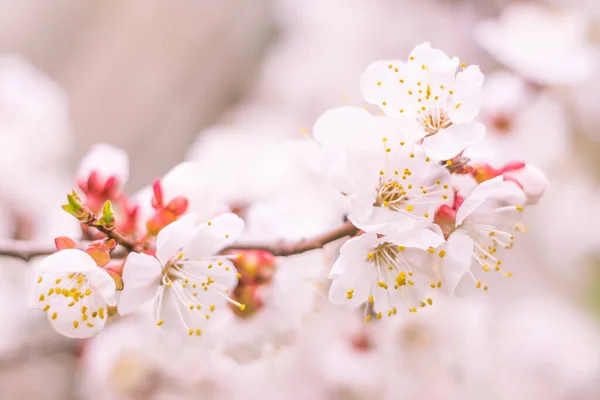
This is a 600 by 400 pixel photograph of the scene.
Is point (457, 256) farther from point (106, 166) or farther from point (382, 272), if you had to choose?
point (106, 166)

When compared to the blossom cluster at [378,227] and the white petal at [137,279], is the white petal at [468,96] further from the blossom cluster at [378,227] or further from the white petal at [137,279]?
the white petal at [137,279]

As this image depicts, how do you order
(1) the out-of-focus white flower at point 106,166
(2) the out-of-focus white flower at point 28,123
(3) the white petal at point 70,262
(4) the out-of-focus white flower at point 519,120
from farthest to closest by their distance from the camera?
(2) the out-of-focus white flower at point 28,123 < (4) the out-of-focus white flower at point 519,120 < (1) the out-of-focus white flower at point 106,166 < (3) the white petal at point 70,262

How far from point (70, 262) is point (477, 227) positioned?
0.39 m

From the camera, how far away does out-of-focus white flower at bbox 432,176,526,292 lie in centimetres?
51

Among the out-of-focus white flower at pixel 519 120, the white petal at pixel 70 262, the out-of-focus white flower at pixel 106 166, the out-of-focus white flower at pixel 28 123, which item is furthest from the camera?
the out-of-focus white flower at pixel 28 123

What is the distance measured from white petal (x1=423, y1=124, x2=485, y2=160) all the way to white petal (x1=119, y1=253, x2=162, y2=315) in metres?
0.27

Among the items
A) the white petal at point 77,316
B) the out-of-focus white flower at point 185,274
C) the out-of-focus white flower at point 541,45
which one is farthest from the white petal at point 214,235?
the out-of-focus white flower at point 541,45

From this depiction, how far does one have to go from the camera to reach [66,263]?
491mm

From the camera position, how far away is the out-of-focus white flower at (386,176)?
528 mm

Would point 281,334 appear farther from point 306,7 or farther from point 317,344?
point 306,7

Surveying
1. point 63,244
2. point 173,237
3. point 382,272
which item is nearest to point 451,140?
point 382,272

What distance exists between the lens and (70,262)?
0.49 meters

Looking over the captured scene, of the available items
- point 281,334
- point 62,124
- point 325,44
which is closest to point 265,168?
point 281,334

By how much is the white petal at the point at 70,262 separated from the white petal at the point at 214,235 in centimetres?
9
